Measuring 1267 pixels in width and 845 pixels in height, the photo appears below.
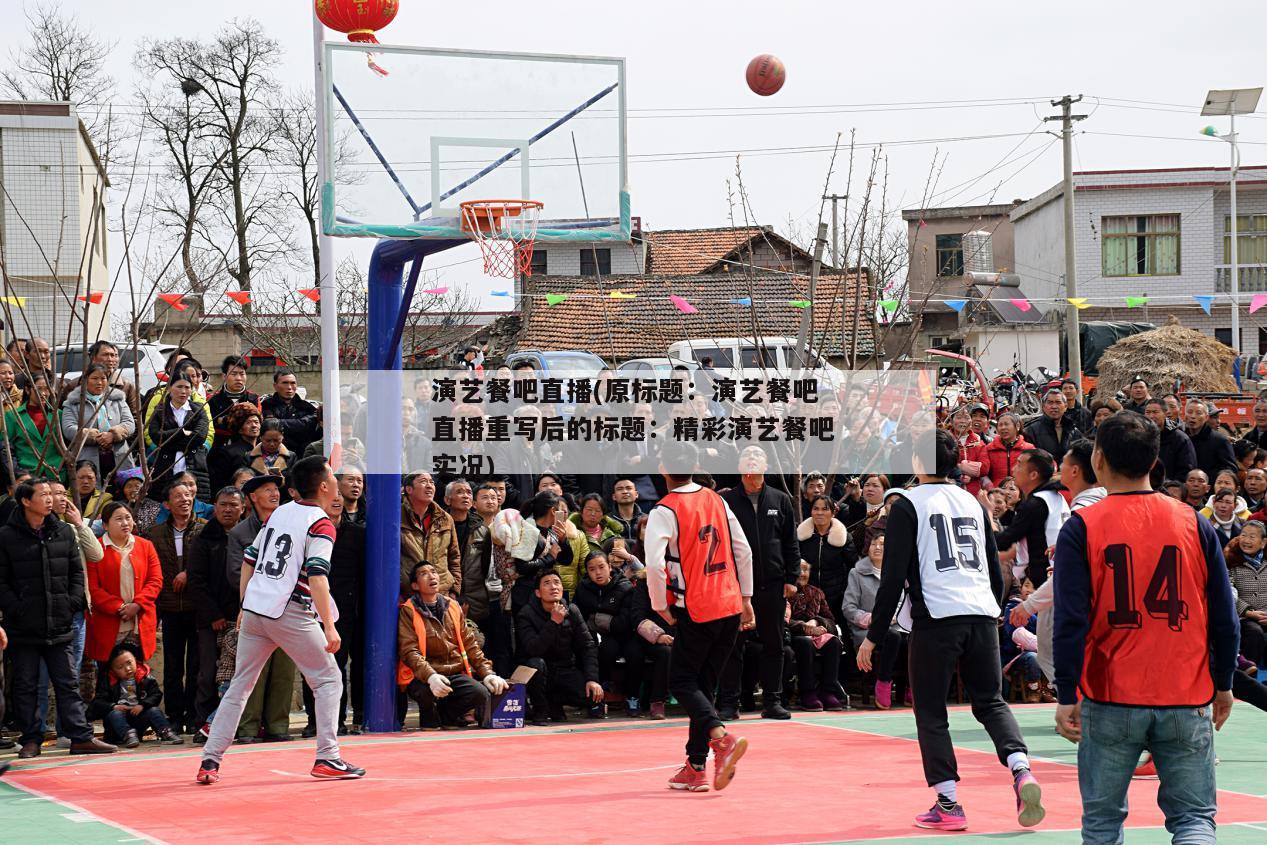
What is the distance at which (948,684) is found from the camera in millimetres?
A: 7199

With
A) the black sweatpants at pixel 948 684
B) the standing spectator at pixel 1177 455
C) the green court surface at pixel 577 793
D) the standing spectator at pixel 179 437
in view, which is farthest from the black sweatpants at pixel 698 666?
the standing spectator at pixel 1177 455

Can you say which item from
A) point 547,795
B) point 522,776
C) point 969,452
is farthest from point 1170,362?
point 547,795

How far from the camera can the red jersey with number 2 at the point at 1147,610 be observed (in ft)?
17.0

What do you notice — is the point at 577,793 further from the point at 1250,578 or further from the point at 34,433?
the point at 1250,578

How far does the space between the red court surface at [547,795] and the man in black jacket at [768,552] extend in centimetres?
134

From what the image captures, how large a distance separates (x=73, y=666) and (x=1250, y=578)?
10221 millimetres

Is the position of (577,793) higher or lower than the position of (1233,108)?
lower

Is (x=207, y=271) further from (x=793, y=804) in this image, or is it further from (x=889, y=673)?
(x=793, y=804)

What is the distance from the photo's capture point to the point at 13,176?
3209cm

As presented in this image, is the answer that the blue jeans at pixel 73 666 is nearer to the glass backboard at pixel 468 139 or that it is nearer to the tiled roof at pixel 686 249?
the glass backboard at pixel 468 139

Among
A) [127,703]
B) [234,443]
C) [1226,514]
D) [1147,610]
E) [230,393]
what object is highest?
[230,393]

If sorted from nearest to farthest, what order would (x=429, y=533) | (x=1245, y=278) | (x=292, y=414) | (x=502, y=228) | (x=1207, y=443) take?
(x=502, y=228), (x=429, y=533), (x=292, y=414), (x=1207, y=443), (x=1245, y=278)

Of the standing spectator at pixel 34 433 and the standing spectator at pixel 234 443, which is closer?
the standing spectator at pixel 34 433

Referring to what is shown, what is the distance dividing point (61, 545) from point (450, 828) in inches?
179
